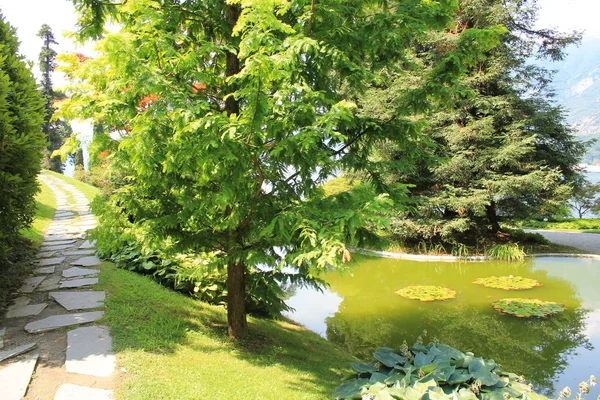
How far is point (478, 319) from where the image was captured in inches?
246

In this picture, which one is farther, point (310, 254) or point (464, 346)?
point (464, 346)

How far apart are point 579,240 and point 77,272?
1456cm

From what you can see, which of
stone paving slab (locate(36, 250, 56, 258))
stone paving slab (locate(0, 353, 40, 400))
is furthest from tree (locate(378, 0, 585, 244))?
stone paving slab (locate(0, 353, 40, 400))

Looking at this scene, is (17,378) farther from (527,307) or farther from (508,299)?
(508,299)

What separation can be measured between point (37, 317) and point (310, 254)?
10.0 feet

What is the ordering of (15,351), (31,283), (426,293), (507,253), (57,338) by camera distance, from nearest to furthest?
(15,351) < (57,338) < (31,283) < (426,293) < (507,253)

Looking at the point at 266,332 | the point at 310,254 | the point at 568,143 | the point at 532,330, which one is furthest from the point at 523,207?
the point at 310,254

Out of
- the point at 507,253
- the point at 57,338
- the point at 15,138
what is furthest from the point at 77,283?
the point at 507,253

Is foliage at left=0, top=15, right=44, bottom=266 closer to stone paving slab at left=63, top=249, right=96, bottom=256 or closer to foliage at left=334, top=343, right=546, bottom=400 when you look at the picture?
stone paving slab at left=63, top=249, right=96, bottom=256

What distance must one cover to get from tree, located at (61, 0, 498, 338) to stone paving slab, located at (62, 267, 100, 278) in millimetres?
2004

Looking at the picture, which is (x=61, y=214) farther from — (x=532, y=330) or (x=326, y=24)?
(x=532, y=330)

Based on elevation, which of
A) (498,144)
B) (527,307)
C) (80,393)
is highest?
(498,144)

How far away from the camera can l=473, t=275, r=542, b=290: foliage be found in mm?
7668

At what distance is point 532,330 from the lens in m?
5.80
